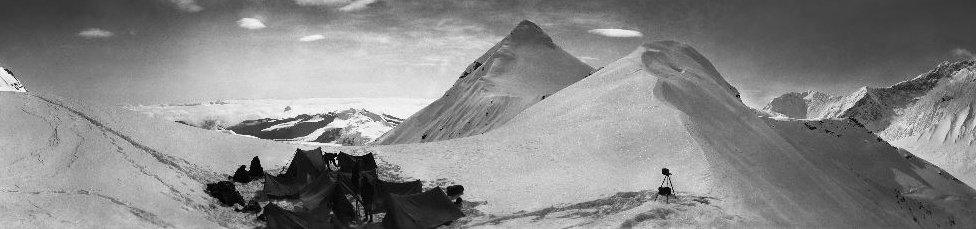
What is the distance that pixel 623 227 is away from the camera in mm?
28672

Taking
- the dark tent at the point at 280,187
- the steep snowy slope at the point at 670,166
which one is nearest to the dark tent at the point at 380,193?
the steep snowy slope at the point at 670,166

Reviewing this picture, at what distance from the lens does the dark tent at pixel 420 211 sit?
32.1 meters

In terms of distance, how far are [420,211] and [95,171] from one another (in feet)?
58.1

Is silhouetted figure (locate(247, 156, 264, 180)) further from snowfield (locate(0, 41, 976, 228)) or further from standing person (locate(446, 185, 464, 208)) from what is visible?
standing person (locate(446, 185, 464, 208))

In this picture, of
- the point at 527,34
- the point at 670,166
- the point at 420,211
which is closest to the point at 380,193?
the point at 420,211

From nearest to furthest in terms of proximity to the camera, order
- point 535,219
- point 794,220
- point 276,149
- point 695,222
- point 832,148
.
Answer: point 695,222
point 794,220
point 535,219
point 276,149
point 832,148

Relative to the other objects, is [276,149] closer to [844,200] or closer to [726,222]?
[726,222]

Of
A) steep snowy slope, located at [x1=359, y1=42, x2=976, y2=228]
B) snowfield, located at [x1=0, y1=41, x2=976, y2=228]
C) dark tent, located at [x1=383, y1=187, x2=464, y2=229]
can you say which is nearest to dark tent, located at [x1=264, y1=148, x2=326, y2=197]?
snowfield, located at [x1=0, y1=41, x2=976, y2=228]

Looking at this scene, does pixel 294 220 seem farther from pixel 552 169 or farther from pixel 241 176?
pixel 552 169

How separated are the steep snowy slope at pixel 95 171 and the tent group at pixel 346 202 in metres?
4.22

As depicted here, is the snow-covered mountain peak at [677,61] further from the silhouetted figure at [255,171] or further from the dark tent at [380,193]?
the silhouetted figure at [255,171]

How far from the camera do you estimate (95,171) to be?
101 feet

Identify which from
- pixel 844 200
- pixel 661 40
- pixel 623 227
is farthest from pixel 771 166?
pixel 661 40

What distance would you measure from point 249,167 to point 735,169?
37698 mm
